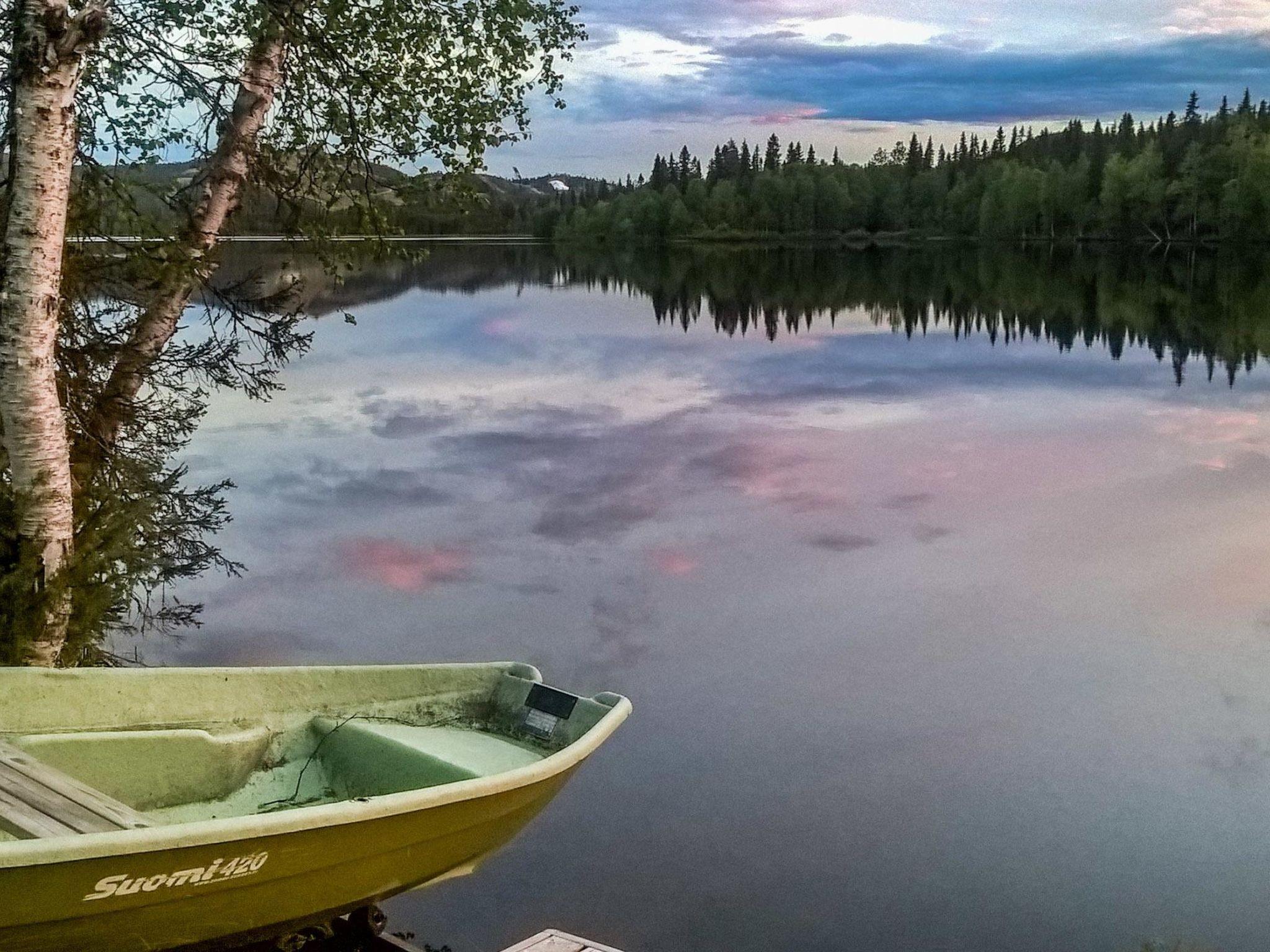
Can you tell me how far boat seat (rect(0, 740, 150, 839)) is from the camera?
16.5 ft

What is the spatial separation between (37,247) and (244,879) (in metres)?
3.68

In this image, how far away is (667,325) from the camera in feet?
198

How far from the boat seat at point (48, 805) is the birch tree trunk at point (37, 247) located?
1.90 meters

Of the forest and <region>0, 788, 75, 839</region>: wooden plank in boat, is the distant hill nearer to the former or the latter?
<region>0, 788, 75, 839</region>: wooden plank in boat

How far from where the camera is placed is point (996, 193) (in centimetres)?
13412

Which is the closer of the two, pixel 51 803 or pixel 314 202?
pixel 51 803

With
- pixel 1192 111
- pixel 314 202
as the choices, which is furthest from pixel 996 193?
pixel 314 202

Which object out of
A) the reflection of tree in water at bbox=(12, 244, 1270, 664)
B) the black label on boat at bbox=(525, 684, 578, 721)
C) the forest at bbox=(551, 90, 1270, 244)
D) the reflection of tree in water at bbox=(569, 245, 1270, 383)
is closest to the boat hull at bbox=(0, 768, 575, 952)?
the black label on boat at bbox=(525, 684, 578, 721)

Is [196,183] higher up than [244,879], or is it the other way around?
[196,183]

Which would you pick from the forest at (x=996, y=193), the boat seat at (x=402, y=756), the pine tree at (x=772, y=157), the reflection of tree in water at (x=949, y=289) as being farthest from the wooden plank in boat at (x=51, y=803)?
the pine tree at (x=772, y=157)

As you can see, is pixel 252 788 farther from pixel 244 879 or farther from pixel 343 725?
pixel 244 879

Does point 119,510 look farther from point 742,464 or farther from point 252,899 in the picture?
point 742,464

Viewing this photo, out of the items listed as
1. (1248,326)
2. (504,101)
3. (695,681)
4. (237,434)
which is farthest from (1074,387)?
(504,101)

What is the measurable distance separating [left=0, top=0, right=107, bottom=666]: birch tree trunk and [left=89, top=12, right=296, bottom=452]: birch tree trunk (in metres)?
1.54
